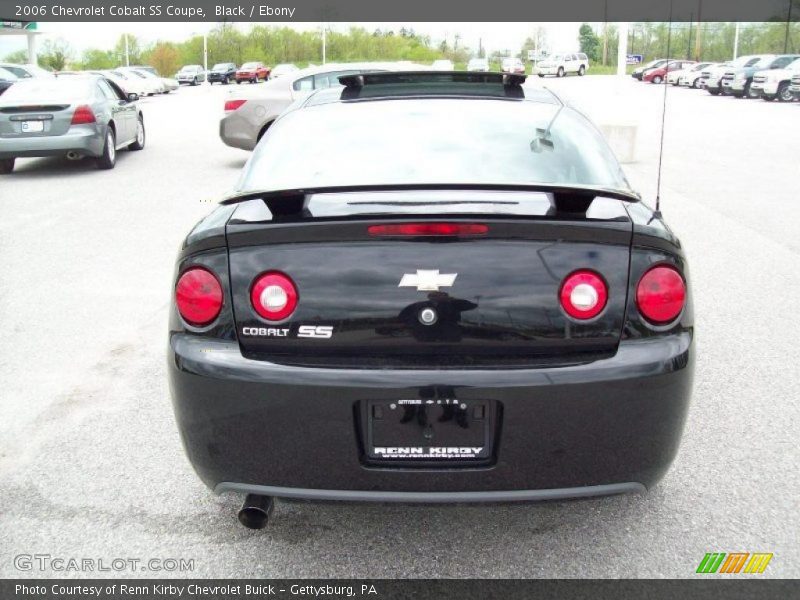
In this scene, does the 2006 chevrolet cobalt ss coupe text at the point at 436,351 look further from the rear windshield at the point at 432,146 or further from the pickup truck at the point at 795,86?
the pickup truck at the point at 795,86

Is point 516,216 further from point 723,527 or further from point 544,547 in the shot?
point 723,527

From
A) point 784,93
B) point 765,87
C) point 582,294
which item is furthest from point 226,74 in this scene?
point 582,294

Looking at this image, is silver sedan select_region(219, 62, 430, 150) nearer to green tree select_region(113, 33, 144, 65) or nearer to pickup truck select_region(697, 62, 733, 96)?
pickup truck select_region(697, 62, 733, 96)

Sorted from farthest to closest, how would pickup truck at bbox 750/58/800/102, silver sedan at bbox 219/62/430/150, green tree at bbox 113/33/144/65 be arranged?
green tree at bbox 113/33/144/65 < pickup truck at bbox 750/58/800/102 < silver sedan at bbox 219/62/430/150

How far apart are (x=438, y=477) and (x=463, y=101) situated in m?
1.94

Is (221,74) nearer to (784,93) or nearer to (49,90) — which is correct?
(784,93)

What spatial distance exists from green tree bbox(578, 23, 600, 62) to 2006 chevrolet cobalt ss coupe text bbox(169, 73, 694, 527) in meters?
124

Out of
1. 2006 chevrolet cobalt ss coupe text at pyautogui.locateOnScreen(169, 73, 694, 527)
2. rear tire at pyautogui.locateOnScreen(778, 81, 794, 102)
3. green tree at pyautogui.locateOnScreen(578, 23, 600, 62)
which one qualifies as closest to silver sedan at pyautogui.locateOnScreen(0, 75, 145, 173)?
2006 chevrolet cobalt ss coupe text at pyautogui.locateOnScreen(169, 73, 694, 527)

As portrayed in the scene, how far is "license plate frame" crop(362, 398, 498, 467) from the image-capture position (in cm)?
271

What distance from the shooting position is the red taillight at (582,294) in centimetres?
274

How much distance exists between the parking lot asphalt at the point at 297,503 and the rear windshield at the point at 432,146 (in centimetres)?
65

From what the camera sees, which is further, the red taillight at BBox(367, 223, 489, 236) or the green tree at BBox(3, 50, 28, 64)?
the green tree at BBox(3, 50, 28, 64)

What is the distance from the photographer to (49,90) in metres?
14.3

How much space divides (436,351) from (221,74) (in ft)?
229
